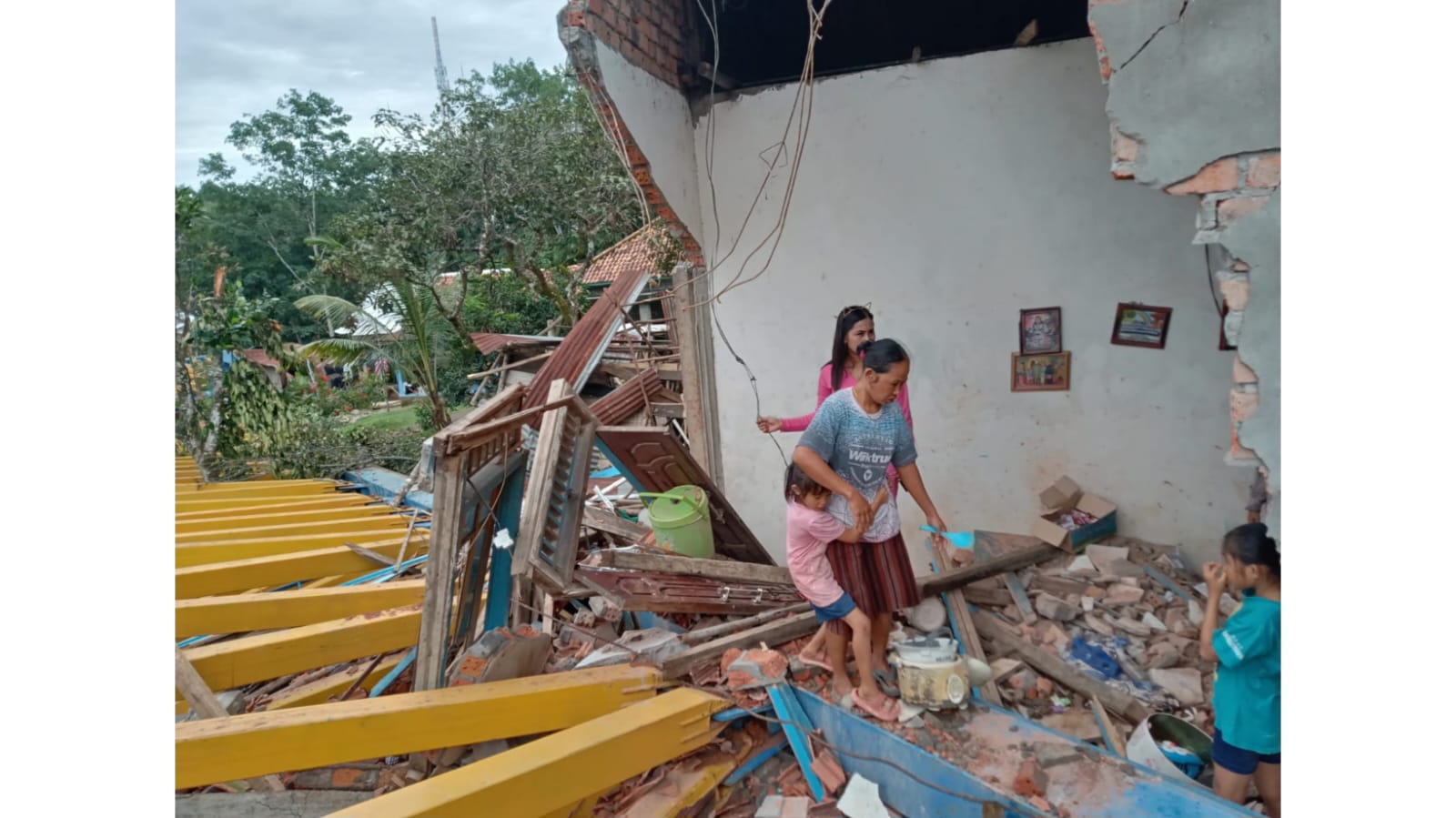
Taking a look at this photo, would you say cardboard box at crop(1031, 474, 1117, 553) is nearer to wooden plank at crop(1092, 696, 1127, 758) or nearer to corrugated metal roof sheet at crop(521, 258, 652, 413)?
wooden plank at crop(1092, 696, 1127, 758)

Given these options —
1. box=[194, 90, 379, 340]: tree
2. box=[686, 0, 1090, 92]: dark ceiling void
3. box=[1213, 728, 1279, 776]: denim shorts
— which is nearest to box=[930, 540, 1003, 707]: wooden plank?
box=[1213, 728, 1279, 776]: denim shorts

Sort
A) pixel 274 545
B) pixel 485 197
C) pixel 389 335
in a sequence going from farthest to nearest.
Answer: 1. pixel 485 197
2. pixel 389 335
3. pixel 274 545

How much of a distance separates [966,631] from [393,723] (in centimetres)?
269

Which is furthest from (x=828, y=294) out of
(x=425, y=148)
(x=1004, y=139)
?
(x=425, y=148)

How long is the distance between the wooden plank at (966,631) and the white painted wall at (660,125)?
116 inches

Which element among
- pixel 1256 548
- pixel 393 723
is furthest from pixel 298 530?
pixel 1256 548

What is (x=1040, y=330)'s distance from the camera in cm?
506

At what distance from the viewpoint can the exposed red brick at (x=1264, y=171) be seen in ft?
7.56

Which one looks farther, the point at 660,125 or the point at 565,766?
the point at 660,125

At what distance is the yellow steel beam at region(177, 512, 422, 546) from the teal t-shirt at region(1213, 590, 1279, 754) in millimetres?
5320

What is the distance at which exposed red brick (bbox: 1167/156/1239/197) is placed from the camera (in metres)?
2.37

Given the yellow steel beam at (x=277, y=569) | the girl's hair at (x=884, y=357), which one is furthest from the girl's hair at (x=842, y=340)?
the yellow steel beam at (x=277, y=569)

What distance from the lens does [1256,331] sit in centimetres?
227

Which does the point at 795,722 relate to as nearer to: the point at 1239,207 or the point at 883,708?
the point at 883,708
